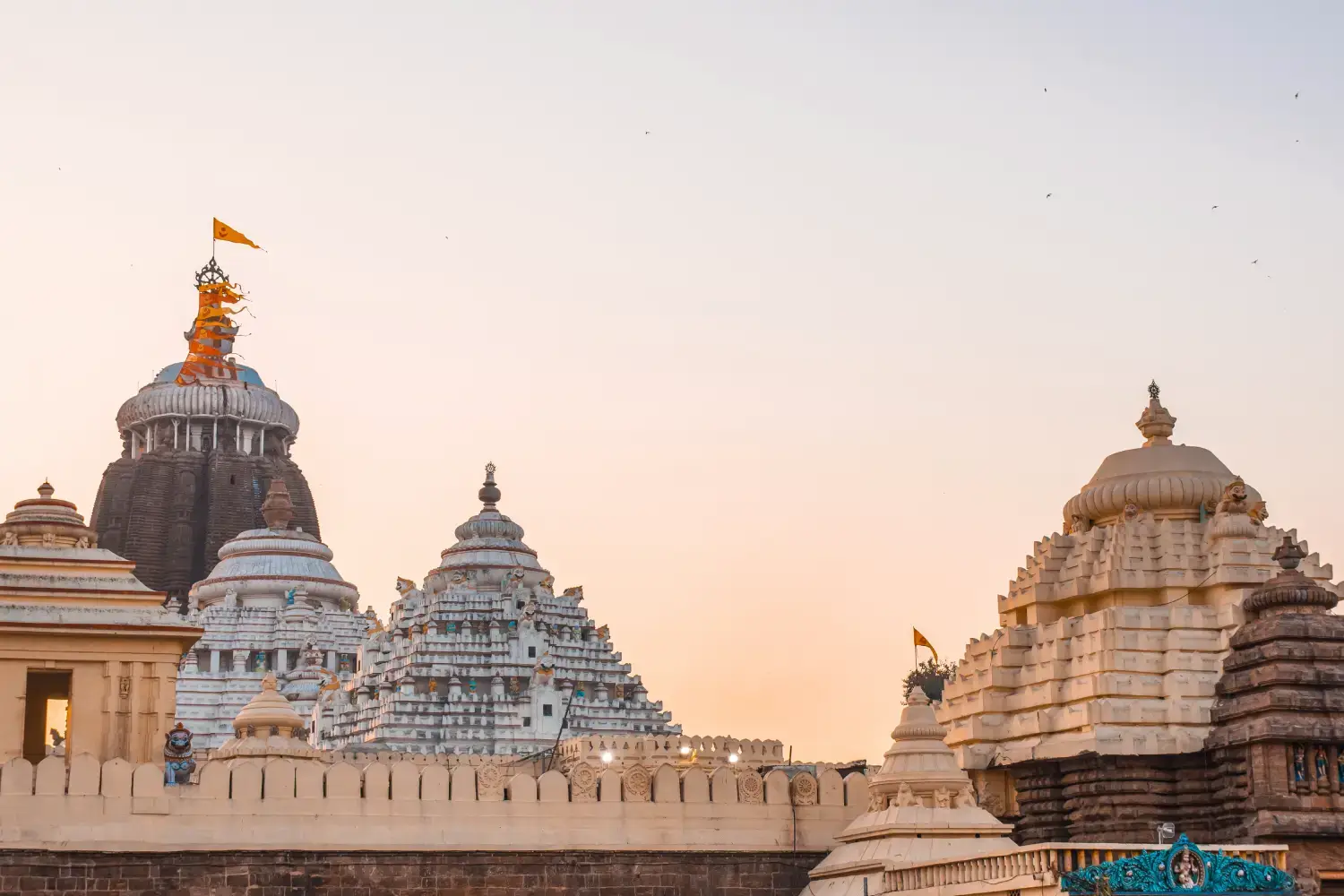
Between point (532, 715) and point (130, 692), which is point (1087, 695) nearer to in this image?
point (130, 692)

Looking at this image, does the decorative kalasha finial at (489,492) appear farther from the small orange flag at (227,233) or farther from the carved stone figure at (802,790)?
the carved stone figure at (802,790)

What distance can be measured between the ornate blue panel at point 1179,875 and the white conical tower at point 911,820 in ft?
16.3

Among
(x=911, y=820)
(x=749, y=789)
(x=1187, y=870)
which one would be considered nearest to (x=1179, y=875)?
(x=1187, y=870)

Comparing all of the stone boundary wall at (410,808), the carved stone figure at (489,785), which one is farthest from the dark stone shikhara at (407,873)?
the carved stone figure at (489,785)

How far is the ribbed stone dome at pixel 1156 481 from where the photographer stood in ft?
134

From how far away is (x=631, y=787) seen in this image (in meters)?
35.3

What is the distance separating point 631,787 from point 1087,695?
27.3 ft

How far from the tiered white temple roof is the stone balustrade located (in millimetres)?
6739

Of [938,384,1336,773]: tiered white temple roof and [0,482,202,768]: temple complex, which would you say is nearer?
[0,482,202,768]: temple complex

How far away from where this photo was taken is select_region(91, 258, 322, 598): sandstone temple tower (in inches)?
3949

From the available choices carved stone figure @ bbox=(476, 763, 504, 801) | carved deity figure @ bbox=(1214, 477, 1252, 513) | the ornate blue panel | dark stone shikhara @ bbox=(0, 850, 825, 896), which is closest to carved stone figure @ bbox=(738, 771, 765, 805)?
dark stone shikhara @ bbox=(0, 850, 825, 896)

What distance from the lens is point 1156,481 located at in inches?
1618

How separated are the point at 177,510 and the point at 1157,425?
217ft

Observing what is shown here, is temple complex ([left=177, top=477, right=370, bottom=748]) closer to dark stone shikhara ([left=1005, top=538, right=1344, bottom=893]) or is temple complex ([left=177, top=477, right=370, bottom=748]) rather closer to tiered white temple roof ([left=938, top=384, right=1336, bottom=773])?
tiered white temple roof ([left=938, top=384, right=1336, bottom=773])
